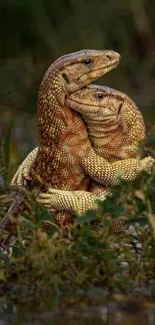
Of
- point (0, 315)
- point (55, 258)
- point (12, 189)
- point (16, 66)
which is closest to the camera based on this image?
point (0, 315)

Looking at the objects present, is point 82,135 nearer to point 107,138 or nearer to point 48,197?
point 107,138

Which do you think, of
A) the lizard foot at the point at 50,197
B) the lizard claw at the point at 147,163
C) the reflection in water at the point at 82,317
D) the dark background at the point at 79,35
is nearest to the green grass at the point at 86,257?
the reflection in water at the point at 82,317

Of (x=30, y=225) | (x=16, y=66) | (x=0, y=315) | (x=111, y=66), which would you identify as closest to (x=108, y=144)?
(x=111, y=66)

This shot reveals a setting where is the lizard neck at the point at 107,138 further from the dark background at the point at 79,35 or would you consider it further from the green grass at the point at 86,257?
the dark background at the point at 79,35

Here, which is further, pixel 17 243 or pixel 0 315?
pixel 17 243

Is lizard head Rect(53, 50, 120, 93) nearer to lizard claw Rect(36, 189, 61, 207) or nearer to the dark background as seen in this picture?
lizard claw Rect(36, 189, 61, 207)

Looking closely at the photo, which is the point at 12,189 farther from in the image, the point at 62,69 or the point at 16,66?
the point at 16,66
